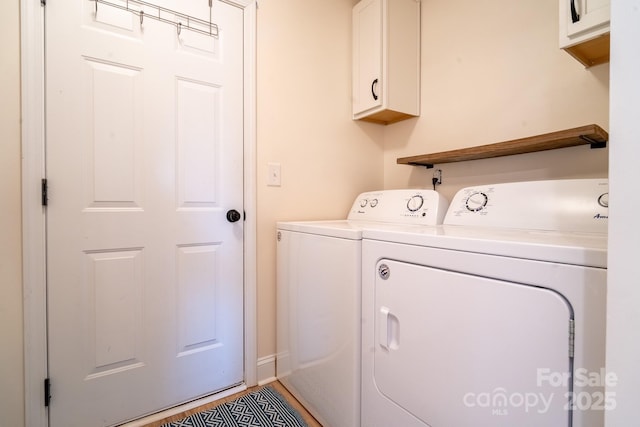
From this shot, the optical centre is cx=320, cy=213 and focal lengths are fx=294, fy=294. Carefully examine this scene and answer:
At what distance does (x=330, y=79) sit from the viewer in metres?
1.84

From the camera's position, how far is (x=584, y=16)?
0.97 m

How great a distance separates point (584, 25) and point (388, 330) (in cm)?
120

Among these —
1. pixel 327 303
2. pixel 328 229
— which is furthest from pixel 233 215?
pixel 327 303

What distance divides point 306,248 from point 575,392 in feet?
3.27

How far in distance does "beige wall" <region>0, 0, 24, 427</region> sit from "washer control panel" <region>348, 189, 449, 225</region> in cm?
156

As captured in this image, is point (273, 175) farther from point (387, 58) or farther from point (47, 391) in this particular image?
point (47, 391)

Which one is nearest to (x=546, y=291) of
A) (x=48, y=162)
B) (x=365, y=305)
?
(x=365, y=305)

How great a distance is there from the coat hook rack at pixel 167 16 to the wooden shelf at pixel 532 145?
124cm

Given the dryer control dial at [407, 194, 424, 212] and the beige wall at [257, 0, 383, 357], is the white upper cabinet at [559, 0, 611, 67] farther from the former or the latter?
the beige wall at [257, 0, 383, 357]

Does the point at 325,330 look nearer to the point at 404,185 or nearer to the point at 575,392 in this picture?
the point at 575,392

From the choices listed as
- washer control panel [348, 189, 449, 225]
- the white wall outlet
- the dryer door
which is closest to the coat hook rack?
the white wall outlet

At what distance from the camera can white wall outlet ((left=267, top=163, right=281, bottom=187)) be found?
5.35ft

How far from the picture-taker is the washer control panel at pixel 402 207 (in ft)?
4.75

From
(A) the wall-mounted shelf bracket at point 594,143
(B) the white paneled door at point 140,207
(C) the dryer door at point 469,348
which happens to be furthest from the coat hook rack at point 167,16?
(A) the wall-mounted shelf bracket at point 594,143
